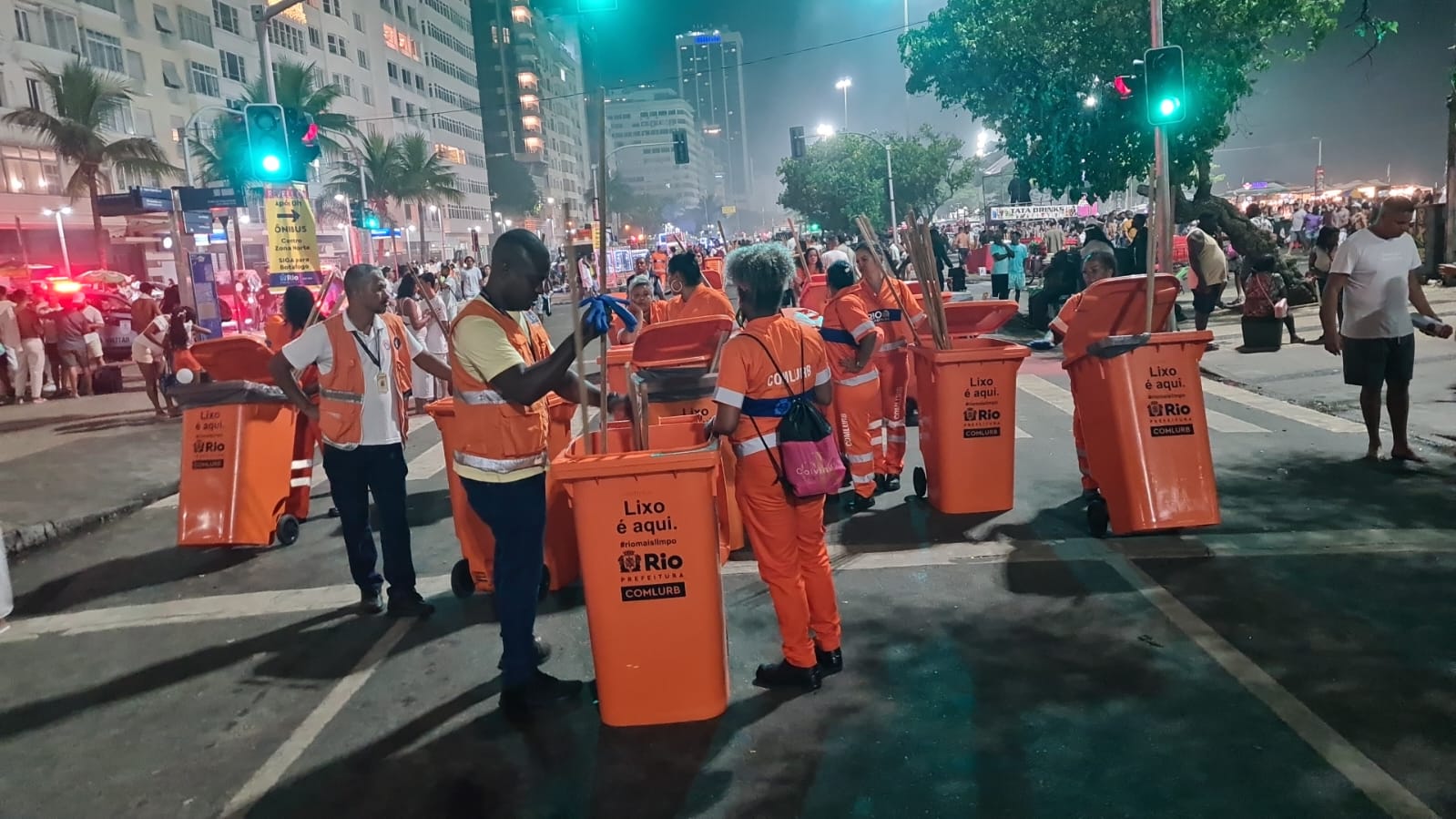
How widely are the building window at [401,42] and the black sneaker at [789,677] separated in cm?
7696

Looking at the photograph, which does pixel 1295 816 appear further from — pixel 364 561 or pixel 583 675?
pixel 364 561

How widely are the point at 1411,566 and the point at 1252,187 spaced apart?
66545 millimetres

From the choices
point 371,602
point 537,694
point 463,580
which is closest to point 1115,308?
point 537,694

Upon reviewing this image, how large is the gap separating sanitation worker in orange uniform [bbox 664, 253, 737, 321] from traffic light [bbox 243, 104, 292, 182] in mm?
8875

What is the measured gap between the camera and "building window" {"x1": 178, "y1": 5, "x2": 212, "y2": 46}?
4675 centimetres

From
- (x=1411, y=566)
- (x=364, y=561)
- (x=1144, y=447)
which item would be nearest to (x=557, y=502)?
(x=364, y=561)

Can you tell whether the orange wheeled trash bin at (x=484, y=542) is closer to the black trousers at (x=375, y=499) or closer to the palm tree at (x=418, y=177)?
the black trousers at (x=375, y=499)

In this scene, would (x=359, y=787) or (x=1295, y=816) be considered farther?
(x=359, y=787)

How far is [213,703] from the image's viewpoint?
4.58m

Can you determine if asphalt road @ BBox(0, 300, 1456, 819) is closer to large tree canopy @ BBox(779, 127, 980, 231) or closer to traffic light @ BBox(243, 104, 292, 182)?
traffic light @ BBox(243, 104, 292, 182)

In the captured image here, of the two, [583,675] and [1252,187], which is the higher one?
[1252,187]

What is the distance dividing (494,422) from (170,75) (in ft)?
168

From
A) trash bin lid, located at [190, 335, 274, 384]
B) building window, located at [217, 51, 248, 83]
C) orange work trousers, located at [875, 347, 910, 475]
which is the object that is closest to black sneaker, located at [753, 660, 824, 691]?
orange work trousers, located at [875, 347, 910, 475]

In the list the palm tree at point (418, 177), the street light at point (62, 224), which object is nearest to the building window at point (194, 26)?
the palm tree at point (418, 177)
